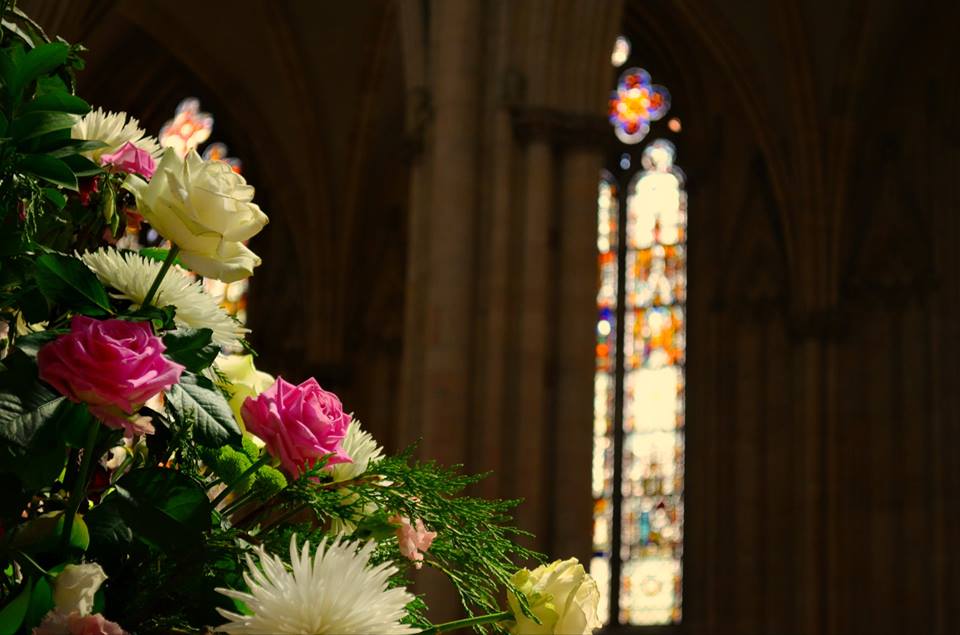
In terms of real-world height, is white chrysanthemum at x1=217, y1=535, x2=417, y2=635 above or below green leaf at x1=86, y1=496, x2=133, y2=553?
below

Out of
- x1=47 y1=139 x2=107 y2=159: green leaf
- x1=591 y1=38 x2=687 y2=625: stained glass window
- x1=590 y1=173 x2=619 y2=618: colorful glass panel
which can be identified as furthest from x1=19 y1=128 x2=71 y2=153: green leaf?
x1=591 y1=38 x2=687 y2=625: stained glass window

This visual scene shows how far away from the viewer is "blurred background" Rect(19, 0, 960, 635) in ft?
59.1

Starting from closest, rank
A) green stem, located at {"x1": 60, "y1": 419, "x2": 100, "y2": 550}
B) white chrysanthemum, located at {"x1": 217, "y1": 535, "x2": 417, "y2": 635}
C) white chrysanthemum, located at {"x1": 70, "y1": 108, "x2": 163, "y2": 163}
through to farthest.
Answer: white chrysanthemum, located at {"x1": 217, "y1": 535, "x2": 417, "y2": 635} → green stem, located at {"x1": 60, "y1": 419, "x2": 100, "y2": 550} → white chrysanthemum, located at {"x1": 70, "y1": 108, "x2": 163, "y2": 163}

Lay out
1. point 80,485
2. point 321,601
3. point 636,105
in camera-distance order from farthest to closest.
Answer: point 636,105
point 80,485
point 321,601

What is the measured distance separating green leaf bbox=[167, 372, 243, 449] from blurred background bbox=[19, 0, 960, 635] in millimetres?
14929

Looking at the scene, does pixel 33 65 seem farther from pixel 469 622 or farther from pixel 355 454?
pixel 469 622

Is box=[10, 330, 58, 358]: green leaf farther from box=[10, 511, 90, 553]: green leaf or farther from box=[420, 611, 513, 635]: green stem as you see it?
box=[420, 611, 513, 635]: green stem

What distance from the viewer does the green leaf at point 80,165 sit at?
60.2 inches

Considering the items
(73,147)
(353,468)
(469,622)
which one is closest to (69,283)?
(73,147)

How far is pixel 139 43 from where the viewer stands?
2156cm

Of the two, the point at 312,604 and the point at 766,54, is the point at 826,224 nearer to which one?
the point at 766,54

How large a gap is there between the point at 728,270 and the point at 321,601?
59.4 feet

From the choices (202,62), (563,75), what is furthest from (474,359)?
(202,62)

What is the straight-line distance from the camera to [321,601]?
1.21 meters
